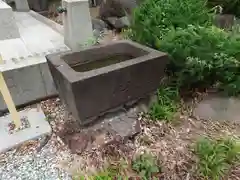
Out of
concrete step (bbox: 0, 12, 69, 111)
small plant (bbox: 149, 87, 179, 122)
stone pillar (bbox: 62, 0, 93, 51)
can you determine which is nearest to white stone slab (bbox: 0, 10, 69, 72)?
concrete step (bbox: 0, 12, 69, 111)

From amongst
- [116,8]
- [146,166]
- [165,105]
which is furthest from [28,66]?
Result: [116,8]

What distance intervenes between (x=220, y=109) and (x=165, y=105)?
0.64 m

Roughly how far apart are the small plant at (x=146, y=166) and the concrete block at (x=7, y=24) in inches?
113

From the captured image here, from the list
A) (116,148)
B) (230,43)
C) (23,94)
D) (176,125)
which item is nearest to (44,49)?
(23,94)

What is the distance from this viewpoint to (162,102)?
2803 millimetres

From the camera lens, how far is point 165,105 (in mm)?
2793

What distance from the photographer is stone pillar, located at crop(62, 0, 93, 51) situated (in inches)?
124

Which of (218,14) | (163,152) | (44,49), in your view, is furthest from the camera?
(218,14)

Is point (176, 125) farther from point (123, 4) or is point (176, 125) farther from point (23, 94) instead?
point (123, 4)

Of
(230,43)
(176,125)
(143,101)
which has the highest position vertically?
(230,43)

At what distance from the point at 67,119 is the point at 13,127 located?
60cm

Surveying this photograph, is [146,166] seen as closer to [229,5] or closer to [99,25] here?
[99,25]

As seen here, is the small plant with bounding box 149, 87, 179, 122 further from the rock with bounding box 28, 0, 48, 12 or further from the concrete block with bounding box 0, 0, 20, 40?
the rock with bounding box 28, 0, 48, 12

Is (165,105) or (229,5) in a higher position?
(229,5)
